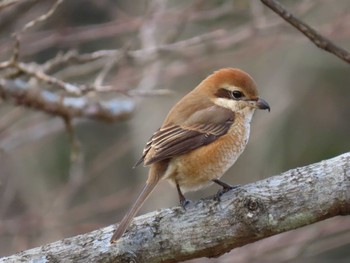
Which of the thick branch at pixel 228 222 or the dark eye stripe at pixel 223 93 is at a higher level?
the dark eye stripe at pixel 223 93

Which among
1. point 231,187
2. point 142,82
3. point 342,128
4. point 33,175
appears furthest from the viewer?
point 342,128

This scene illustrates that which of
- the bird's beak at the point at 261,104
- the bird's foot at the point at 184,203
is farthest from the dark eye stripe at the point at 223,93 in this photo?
the bird's foot at the point at 184,203

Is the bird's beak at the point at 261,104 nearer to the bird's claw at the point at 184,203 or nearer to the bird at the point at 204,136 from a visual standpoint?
the bird at the point at 204,136

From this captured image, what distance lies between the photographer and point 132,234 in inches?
142

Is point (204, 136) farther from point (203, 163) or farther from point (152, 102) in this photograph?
point (152, 102)

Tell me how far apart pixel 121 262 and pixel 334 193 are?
0.97m

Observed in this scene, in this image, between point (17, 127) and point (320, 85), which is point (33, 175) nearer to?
point (17, 127)

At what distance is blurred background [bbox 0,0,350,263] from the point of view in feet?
20.3

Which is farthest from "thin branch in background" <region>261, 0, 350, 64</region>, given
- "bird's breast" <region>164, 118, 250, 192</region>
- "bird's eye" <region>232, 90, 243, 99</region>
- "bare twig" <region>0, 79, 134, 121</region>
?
"bare twig" <region>0, 79, 134, 121</region>

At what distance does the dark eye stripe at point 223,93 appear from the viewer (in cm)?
482

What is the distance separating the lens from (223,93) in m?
4.84

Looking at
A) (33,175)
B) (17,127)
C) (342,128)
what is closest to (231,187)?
(17,127)

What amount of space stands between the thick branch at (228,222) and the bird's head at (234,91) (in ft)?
3.96

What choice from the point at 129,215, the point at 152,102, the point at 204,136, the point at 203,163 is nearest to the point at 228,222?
the point at 129,215
